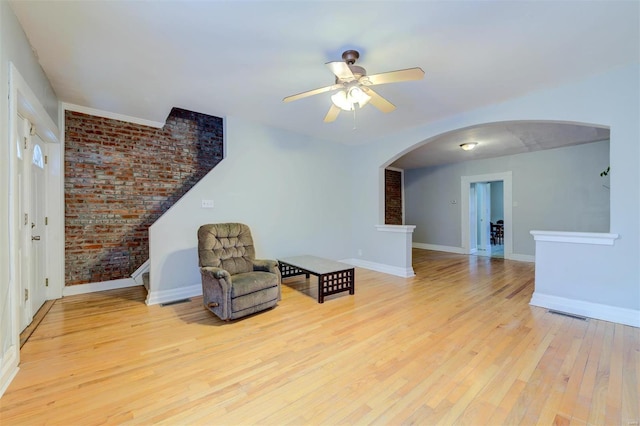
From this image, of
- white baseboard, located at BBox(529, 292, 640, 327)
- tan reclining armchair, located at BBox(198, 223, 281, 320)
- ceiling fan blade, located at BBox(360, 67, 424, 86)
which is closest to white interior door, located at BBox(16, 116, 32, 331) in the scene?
tan reclining armchair, located at BBox(198, 223, 281, 320)

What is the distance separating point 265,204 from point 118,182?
82.1 inches

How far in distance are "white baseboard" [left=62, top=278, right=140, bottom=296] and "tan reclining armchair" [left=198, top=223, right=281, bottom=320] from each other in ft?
5.68

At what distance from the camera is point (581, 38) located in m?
2.22

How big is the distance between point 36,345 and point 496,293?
500cm

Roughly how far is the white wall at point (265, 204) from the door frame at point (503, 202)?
3.62 metres

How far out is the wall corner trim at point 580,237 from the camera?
279cm

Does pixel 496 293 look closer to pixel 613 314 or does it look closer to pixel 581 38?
pixel 613 314

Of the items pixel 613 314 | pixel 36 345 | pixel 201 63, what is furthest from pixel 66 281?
pixel 613 314

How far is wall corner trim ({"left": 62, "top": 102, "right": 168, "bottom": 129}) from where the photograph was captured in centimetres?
350

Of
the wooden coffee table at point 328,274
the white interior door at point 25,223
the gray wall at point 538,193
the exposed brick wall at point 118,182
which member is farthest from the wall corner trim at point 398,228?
the white interior door at point 25,223

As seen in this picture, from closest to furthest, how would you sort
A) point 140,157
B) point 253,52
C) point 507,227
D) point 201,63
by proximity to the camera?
point 253,52 → point 201,63 → point 140,157 → point 507,227

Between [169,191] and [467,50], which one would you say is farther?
[169,191]

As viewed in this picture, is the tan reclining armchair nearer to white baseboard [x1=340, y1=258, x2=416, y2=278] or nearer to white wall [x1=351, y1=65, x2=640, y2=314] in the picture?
white baseboard [x1=340, y1=258, x2=416, y2=278]

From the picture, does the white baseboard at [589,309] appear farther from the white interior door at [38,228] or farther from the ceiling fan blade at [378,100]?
the white interior door at [38,228]
